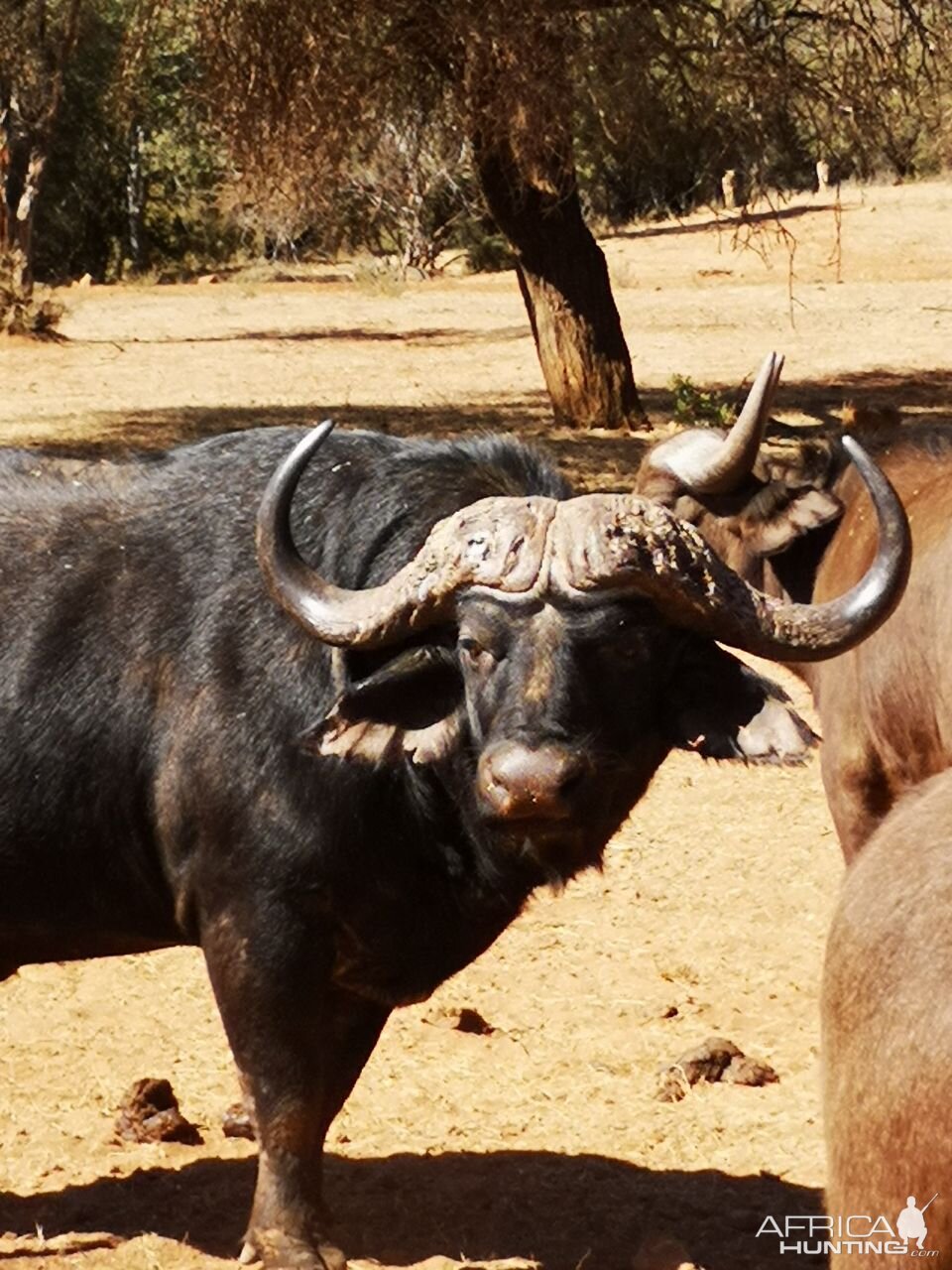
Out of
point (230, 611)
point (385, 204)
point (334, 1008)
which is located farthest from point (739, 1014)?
point (385, 204)

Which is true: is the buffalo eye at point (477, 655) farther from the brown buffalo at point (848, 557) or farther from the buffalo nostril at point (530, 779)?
the brown buffalo at point (848, 557)

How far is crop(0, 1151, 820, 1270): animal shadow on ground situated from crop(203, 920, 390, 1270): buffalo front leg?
1.14 ft

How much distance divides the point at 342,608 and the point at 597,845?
82 cm

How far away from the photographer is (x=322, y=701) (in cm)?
526

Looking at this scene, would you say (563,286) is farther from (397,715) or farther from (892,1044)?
(892,1044)

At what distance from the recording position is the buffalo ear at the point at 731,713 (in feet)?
16.5

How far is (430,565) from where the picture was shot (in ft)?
16.1

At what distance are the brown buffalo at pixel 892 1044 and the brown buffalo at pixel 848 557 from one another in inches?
116

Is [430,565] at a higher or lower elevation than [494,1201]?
higher

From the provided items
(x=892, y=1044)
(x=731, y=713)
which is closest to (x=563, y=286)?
(x=731, y=713)

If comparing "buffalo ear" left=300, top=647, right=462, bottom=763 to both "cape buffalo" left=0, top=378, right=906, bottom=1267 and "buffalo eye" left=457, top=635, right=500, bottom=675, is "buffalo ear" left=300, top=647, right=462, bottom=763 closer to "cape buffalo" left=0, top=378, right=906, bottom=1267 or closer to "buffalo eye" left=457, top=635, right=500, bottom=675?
"cape buffalo" left=0, top=378, right=906, bottom=1267

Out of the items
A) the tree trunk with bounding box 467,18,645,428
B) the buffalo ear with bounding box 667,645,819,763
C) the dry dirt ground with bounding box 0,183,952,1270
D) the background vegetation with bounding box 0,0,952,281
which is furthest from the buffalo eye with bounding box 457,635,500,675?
the tree trunk with bounding box 467,18,645,428

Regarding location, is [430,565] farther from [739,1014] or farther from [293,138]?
[293,138]

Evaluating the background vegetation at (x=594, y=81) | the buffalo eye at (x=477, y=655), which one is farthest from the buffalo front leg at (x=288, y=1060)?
the background vegetation at (x=594, y=81)
